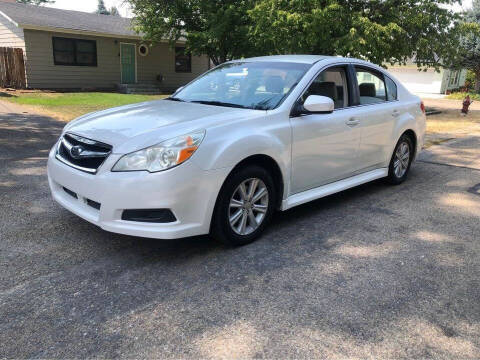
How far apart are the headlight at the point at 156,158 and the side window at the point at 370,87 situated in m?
2.73

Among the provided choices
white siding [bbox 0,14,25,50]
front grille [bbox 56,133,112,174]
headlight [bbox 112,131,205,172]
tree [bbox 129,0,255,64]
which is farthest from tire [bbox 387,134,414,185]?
white siding [bbox 0,14,25,50]

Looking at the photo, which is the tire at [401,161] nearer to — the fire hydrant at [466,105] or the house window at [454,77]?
the fire hydrant at [466,105]

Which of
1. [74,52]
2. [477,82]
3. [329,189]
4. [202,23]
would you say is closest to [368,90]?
[329,189]

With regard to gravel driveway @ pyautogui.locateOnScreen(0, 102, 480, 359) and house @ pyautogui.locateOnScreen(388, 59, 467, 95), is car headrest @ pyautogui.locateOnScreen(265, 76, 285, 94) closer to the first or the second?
gravel driveway @ pyautogui.locateOnScreen(0, 102, 480, 359)

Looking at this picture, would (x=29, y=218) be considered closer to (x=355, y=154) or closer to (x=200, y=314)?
(x=200, y=314)

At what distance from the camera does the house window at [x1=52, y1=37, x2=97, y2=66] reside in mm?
19828

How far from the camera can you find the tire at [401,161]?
19.8 feet

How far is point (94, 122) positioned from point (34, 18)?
1856 centimetres

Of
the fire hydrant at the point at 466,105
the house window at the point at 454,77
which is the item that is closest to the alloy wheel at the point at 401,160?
the fire hydrant at the point at 466,105

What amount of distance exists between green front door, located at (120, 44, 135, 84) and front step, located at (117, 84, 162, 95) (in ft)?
3.90

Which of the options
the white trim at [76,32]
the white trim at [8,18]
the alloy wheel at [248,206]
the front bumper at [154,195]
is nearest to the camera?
the front bumper at [154,195]

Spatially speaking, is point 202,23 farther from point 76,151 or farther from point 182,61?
point 76,151

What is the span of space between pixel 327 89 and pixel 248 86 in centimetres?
88

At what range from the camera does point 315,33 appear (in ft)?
47.6
